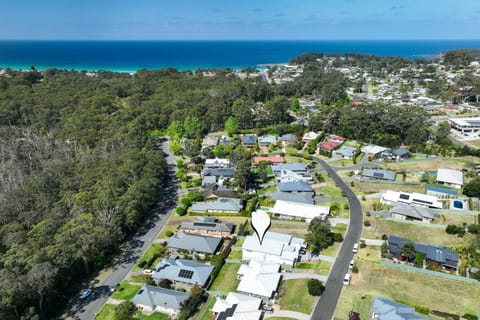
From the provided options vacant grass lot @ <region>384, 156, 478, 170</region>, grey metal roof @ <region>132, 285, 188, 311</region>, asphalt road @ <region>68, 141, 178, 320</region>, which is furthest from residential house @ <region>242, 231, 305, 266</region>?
vacant grass lot @ <region>384, 156, 478, 170</region>

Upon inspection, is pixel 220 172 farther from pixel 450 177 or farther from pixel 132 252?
pixel 450 177

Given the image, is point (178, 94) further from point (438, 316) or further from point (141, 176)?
point (438, 316)

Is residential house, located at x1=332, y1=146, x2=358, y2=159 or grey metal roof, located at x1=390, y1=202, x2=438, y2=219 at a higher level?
residential house, located at x1=332, y1=146, x2=358, y2=159

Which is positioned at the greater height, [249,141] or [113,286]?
[249,141]

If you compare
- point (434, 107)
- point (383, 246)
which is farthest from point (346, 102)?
point (383, 246)

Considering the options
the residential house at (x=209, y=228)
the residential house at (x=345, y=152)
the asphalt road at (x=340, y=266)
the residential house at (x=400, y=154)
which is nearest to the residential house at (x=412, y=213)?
the asphalt road at (x=340, y=266)

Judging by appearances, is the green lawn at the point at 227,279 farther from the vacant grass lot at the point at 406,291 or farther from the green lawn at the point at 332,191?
the green lawn at the point at 332,191

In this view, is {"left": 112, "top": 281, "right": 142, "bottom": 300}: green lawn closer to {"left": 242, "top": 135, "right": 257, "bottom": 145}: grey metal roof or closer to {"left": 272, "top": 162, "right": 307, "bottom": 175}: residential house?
{"left": 272, "top": 162, "right": 307, "bottom": 175}: residential house

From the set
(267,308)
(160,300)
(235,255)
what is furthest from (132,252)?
(267,308)
